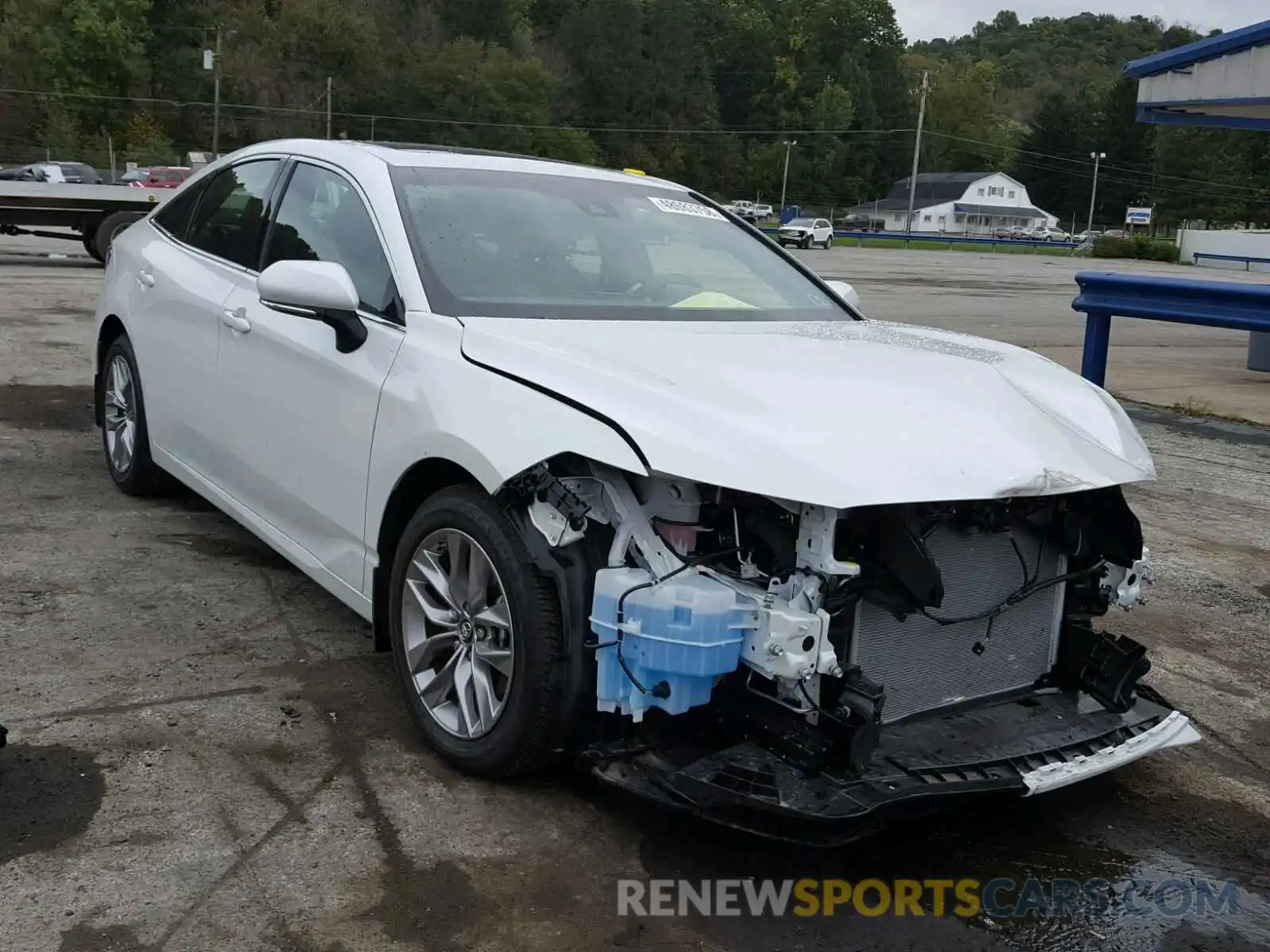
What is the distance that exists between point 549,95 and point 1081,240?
4390 cm

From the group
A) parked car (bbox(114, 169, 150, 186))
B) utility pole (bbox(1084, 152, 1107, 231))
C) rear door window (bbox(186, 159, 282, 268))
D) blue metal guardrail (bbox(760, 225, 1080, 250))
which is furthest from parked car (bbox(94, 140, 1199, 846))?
utility pole (bbox(1084, 152, 1107, 231))

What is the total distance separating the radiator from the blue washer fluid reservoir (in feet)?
1.20

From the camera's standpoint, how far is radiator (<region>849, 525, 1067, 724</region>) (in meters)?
3.09

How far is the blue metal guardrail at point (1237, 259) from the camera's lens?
4925cm

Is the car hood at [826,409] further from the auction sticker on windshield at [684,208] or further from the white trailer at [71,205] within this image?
the white trailer at [71,205]

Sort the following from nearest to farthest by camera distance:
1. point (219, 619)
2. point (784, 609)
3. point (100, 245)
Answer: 1. point (784, 609)
2. point (219, 619)
3. point (100, 245)

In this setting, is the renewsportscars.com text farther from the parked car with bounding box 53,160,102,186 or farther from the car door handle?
the parked car with bounding box 53,160,102,186

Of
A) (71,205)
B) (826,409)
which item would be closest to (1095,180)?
(71,205)

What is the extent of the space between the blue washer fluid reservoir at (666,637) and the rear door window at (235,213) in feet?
8.03

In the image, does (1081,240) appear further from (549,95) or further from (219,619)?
(219,619)

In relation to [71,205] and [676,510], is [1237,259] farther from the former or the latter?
[676,510]

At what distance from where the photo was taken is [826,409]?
10.0ft

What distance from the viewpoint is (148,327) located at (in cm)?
542

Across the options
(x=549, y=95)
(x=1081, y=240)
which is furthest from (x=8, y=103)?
(x=1081, y=240)
